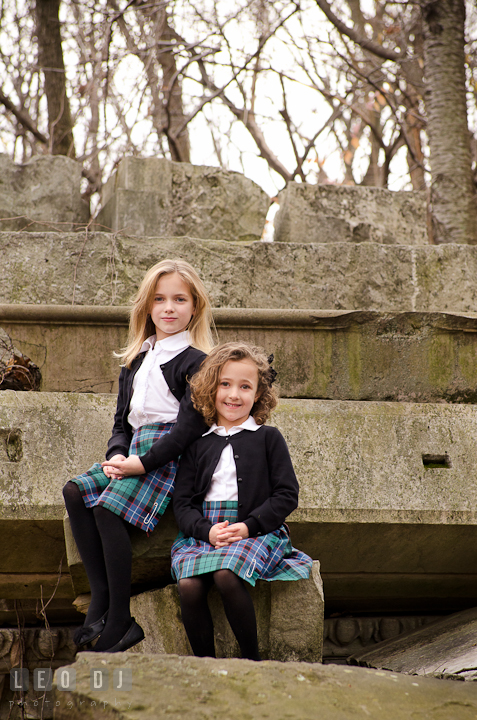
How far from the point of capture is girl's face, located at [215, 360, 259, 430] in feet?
7.61

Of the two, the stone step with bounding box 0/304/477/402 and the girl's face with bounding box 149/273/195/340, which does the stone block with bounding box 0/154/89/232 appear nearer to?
the stone step with bounding box 0/304/477/402

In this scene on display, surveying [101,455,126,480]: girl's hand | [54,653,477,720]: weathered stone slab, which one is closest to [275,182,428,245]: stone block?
[101,455,126,480]: girl's hand

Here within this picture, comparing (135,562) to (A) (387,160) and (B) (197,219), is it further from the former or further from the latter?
(A) (387,160)

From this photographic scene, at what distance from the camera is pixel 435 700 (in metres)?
1.72

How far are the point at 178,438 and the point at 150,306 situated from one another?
588mm

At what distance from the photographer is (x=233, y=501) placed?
7.31ft

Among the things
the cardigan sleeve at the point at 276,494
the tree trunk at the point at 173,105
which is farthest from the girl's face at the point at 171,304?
the tree trunk at the point at 173,105

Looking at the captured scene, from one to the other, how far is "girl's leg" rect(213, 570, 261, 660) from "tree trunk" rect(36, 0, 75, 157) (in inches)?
269

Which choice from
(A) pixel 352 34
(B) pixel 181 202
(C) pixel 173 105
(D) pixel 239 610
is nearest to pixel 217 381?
(D) pixel 239 610

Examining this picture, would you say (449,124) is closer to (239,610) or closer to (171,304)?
(171,304)

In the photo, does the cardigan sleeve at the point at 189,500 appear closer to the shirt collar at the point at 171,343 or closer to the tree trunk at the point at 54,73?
the shirt collar at the point at 171,343

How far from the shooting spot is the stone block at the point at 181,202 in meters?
4.50

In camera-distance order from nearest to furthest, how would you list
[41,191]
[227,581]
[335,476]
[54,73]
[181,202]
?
[227,581] < [335,476] < [181,202] < [41,191] < [54,73]

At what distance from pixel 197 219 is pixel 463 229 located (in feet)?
8.51
